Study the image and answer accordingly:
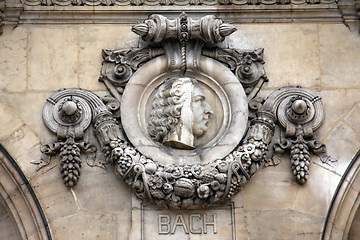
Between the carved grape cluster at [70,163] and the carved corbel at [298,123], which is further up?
the carved corbel at [298,123]

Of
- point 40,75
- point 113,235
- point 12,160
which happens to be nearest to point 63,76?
point 40,75

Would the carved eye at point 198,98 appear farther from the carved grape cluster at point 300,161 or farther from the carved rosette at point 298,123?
the carved grape cluster at point 300,161

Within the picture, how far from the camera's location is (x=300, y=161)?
12805 millimetres

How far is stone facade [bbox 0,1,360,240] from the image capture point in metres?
12.6

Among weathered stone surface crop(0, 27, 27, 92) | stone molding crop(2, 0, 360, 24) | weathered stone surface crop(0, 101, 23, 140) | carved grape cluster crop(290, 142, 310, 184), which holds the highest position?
stone molding crop(2, 0, 360, 24)

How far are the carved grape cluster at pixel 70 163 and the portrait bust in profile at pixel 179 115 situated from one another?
3.18 feet

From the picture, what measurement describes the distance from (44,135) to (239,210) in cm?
258

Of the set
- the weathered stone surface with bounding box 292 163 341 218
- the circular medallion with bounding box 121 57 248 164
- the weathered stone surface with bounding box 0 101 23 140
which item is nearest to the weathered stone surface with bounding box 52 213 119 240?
the circular medallion with bounding box 121 57 248 164

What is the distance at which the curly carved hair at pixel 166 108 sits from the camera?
12.8m

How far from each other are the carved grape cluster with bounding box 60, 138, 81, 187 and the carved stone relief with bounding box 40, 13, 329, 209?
12 mm

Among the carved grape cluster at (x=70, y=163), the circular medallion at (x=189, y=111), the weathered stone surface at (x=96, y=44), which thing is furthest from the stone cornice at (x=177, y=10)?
the carved grape cluster at (x=70, y=163)

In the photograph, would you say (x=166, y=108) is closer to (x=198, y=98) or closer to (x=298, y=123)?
(x=198, y=98)

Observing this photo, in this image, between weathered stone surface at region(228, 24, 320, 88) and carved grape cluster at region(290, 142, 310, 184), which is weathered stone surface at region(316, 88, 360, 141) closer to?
weathered stone surface at region(228, 24, 320, 88)

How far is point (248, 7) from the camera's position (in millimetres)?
13547
